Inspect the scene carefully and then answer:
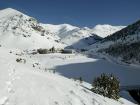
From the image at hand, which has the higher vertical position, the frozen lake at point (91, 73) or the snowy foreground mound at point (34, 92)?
the snowy foreground mound at point (34, 92)

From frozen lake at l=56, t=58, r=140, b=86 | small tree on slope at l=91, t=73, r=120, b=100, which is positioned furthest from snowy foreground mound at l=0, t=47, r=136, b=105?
frozen lake at l=56, t=58, r=140, b=86

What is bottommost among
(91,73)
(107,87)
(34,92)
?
(91,73)

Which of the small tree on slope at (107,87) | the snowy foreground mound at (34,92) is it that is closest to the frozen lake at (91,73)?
the small tree on slope at (107,87)

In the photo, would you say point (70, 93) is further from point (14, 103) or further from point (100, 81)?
point (100, 81)

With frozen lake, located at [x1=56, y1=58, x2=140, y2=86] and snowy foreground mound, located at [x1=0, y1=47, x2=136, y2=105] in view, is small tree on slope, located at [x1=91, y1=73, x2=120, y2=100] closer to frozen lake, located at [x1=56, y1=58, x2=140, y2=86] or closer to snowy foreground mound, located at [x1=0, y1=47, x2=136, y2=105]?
snowy foreground mound, located at [x1=0, y1=47, x2=136, y2=105]

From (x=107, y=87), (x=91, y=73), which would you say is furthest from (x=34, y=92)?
(x=91, y=73)

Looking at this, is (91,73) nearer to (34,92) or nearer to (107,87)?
(107,87)

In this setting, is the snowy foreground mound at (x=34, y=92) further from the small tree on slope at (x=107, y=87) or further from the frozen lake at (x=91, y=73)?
the frozen lake at (x=91, y=73)

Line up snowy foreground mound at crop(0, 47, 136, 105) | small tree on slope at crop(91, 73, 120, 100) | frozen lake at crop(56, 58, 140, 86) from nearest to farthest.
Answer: snowy foreground mound at crop(0, 47, 136, 105) → small tree on slope at crop(91, 73, 120, 100) → frozen lake at crop(56, 58, 140, 86)

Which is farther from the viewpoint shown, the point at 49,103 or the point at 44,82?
the point at 44,82

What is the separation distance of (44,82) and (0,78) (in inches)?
139

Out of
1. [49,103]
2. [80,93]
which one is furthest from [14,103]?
[80,93]

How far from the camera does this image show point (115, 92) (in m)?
31.0

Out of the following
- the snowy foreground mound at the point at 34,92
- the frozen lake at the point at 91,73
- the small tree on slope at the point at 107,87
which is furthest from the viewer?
the frozen lake at the point at 91,73
